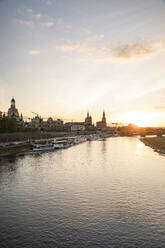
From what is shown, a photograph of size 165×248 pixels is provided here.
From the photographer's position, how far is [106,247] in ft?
47.7

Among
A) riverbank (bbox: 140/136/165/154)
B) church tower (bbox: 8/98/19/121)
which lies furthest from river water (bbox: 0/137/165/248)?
church tower (bbox: 8/98/19/121)

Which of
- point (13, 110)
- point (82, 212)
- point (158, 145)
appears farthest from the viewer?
point (13, 110)

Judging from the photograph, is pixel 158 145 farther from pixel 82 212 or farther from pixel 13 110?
pixel 13 110

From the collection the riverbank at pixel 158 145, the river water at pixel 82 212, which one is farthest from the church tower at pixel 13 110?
the river water at pixel 82 212

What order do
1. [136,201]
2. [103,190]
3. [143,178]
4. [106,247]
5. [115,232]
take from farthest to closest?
[143,178] < [103,190] < [136,201] < [115,232] < [106,247]

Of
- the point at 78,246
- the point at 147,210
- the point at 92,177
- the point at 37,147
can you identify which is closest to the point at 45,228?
the point at 78,246

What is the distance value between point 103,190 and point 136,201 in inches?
215

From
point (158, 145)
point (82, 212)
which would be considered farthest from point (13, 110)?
point (82, 212)

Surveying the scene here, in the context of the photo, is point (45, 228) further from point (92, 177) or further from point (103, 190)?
point (92, 177)

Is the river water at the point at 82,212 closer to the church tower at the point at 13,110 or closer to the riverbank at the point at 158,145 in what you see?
the riverbank at the point at 158,145

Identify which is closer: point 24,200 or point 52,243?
point 52,243

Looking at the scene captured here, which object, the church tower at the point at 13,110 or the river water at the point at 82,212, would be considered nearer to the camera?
the river water at the point at 82,212

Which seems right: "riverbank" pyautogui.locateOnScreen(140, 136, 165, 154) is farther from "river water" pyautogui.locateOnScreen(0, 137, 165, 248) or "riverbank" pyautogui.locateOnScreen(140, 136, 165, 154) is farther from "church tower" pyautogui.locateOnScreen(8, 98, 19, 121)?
"church tower" pyautogui.locateOnScreen(8, 98, 19, 121)

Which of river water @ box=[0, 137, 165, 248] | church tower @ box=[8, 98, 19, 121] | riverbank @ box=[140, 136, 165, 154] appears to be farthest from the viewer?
church tower @ box=[8, 98, 19, 121]
